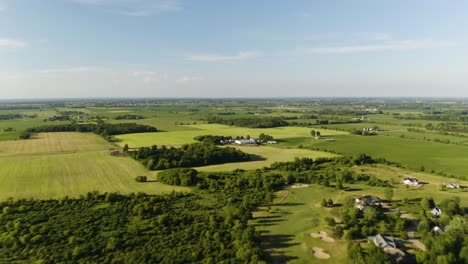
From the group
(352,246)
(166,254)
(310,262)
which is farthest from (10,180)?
(352,246)

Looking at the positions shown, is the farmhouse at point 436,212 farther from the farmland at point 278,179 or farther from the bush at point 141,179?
the bush at point 141,179

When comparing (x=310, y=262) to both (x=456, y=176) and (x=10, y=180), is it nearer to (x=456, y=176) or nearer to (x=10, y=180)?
(x=456, y=176)

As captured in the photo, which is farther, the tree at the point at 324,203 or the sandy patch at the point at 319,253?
the tree at the point at 324,203

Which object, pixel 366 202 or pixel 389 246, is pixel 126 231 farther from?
pixel 366 202

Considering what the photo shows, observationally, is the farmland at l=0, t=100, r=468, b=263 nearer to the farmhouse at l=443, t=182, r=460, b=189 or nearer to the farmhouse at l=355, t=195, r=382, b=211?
the farmhouse at l=443, t=182, r=460, b=189

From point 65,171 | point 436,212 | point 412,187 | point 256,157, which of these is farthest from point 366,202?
point 65,171

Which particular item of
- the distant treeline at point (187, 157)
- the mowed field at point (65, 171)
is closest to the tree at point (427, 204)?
the mowed field at point (65, 171)
